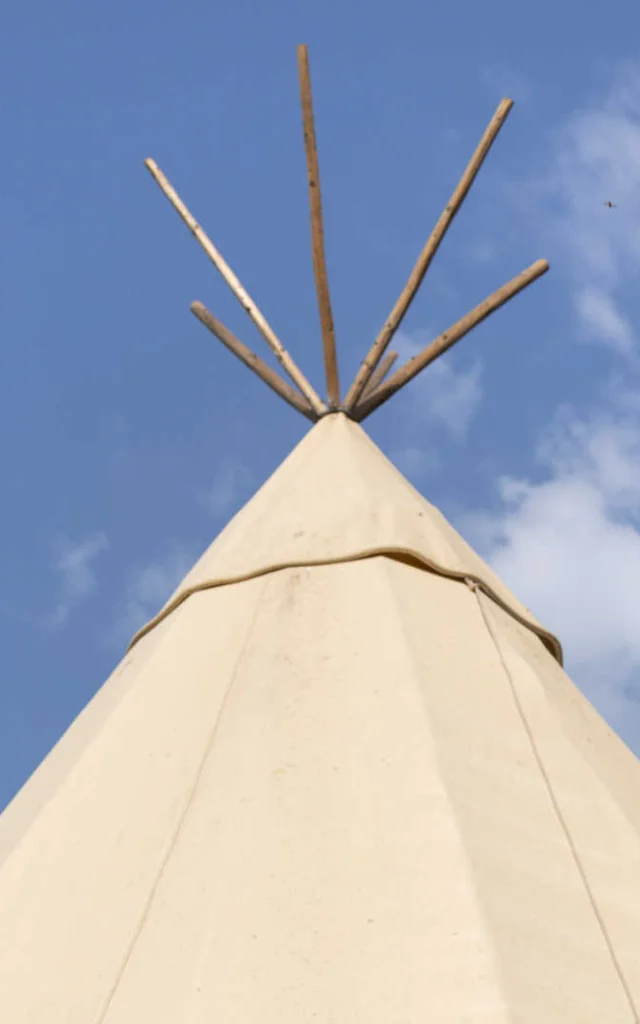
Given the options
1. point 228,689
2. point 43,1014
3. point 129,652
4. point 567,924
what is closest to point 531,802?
point 567,924

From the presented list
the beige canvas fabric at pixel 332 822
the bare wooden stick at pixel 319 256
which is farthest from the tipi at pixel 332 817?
the bare wooden stick at pixel 319 256

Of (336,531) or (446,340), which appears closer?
(336,531)

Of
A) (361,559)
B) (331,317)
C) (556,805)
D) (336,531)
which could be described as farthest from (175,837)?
(331,317)

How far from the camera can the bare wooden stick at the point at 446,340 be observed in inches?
211

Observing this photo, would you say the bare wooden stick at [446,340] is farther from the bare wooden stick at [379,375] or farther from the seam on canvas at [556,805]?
the seam on canvas at [556,805]

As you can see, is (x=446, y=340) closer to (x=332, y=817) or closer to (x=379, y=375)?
(x=379, y=375)

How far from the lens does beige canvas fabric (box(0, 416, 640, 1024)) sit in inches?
90.9

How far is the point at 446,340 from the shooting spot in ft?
18.4

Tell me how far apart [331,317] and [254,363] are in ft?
2.09

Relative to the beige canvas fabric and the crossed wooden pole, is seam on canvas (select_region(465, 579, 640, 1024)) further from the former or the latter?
the crossed wooden pole

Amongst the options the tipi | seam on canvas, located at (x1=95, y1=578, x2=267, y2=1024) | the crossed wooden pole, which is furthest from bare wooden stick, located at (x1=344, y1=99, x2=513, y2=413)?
seam on canvas, located at (x1=95, y1=578, x2=267, y2=1024)

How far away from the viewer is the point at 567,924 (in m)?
2.46

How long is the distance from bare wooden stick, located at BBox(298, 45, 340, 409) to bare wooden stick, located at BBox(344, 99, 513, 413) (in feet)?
0.30

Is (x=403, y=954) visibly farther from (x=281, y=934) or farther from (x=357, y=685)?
(x=357, y=685)
